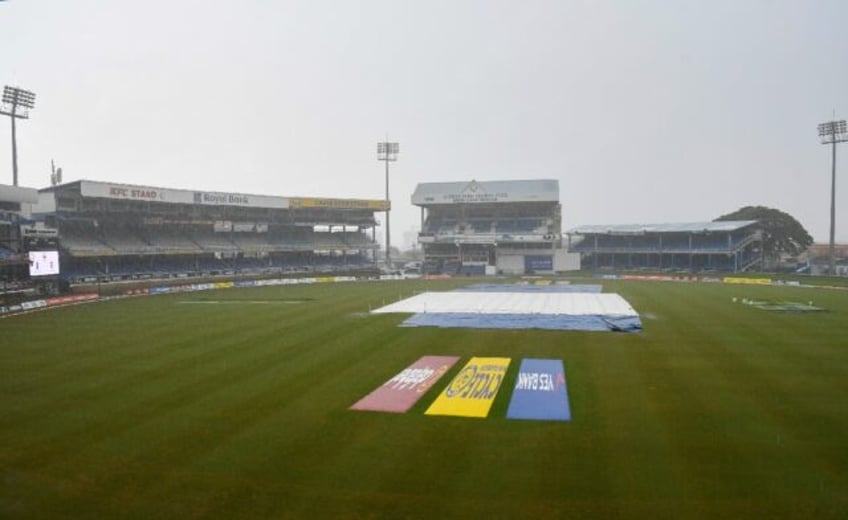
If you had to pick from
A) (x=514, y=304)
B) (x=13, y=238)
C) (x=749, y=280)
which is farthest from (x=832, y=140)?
(x=13, y=238)

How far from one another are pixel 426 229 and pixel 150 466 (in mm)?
77230

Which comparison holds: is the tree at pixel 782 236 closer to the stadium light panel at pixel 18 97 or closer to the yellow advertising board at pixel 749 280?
the yellow advertising board at pixel 749 280

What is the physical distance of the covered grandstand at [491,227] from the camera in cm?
7894

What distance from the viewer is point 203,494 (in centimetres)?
976

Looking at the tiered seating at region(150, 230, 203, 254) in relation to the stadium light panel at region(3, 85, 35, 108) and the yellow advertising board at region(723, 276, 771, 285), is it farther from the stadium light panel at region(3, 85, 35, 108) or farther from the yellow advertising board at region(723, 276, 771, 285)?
the yellow advertising board at region(723, 276, 771, 285)

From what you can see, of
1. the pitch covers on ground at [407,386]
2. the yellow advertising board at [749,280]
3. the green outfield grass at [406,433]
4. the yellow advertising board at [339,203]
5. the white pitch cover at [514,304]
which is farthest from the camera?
the yellow advertising board at [339,203]

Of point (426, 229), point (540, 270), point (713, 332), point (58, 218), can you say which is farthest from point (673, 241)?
point (58, 218)

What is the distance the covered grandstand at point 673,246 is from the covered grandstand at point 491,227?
18.1 feet

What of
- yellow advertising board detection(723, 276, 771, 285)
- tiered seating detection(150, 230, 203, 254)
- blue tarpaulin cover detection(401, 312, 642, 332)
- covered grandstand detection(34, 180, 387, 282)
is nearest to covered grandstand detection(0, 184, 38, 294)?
covered grandstand detection(34, 180, 387, 282)

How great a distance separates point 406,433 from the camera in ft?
41.8

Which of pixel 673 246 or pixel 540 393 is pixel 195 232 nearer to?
pixel 540 393

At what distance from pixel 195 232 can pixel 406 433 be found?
59165mm

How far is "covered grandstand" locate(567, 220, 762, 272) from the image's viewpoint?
7500 centimetres

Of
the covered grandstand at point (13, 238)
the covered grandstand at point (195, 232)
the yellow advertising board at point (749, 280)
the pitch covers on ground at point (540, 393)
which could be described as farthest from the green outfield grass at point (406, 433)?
the yellow advertising board at point (749, 280)
